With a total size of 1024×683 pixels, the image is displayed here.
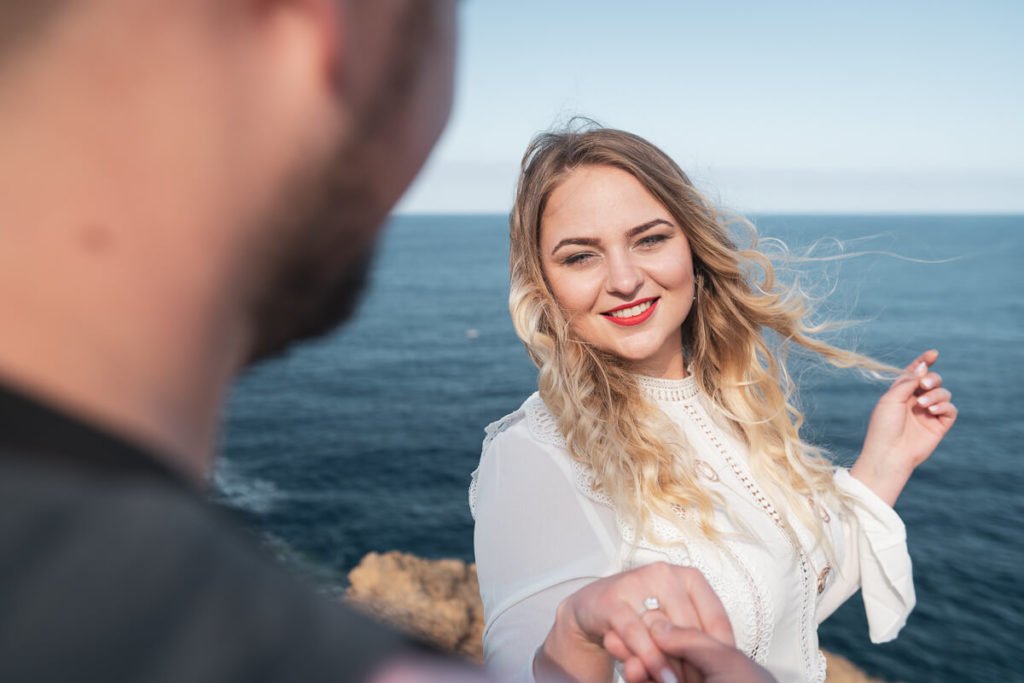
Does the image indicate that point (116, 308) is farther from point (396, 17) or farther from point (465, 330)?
point (465, 330)

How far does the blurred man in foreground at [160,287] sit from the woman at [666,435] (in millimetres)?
2319

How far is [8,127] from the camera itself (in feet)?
1.77

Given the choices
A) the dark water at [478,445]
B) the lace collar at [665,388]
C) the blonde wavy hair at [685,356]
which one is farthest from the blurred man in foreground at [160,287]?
the lace collar at [665,388]

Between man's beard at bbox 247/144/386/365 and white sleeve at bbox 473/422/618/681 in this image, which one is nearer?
man's beard at bbox 247/144/386/365

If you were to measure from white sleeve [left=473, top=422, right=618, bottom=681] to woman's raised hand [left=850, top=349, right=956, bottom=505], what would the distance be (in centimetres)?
179

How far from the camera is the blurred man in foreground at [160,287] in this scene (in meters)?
0.45

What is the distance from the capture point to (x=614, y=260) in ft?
12.1

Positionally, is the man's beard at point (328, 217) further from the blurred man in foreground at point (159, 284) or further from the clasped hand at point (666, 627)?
the clasped hand at point (666, 627)

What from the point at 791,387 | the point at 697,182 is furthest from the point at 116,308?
the point at 791,387

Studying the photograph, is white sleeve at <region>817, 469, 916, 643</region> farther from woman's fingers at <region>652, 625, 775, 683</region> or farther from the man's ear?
the man's ear

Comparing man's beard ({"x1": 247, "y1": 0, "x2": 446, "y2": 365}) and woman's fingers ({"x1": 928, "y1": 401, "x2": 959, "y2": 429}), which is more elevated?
man's beard ({"x1": 247, "y1": 0, "x2": 446, "y2": 365})

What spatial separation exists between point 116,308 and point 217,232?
10 centimetres

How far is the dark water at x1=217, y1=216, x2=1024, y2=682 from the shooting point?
23.7 metres

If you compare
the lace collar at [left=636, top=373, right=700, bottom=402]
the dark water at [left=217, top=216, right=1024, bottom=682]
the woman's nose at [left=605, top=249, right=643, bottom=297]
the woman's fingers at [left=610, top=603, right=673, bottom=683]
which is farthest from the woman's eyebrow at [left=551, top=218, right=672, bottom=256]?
the woman's fingers at [left=610, top=603, right=673, bottom=683]
